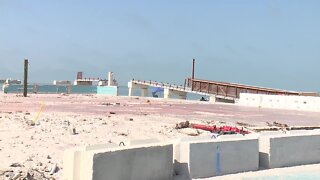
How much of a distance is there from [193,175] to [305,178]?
2745mm

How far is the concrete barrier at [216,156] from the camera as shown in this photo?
10523 millimetres

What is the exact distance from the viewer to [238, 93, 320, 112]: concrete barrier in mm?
33938

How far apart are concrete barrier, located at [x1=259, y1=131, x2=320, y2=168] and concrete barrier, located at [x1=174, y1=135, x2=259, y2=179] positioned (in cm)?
39

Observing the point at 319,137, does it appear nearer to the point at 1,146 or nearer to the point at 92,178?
the point at 92,178

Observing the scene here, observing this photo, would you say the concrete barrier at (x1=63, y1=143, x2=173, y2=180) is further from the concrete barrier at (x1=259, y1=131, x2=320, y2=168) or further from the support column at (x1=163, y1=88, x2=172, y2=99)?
the support column at (x1=163, y1=88, x2=172, y2=99)

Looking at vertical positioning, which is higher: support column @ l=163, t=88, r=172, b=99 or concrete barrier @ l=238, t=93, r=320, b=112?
support column @ l=163, t=88, r=172, b=99

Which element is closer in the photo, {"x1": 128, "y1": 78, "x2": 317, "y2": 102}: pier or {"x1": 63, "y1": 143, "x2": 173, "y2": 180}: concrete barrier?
{"x1": 63, "y1": 143, "x2": 173, "y2": 180}: concrete barrier

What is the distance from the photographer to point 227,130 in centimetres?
1620

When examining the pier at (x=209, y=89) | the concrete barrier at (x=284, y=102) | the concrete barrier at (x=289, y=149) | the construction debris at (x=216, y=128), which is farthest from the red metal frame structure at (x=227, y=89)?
the concrete barrier at (x=289, y=149)

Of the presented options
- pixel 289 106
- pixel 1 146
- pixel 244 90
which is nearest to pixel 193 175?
pixel 1 146

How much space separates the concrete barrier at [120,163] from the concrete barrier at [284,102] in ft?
85.2

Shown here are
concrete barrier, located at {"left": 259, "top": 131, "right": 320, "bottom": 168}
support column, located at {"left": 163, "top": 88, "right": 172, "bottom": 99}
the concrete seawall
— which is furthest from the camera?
support column, located at {"left": 163, "top": 88, "right": 172, "bottom": 99}

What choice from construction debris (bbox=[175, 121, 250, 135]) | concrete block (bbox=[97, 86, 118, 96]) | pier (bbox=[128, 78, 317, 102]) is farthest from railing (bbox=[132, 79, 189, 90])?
construction debris (bbox=[175, 121, 250, 135])

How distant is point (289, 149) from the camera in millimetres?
12766
